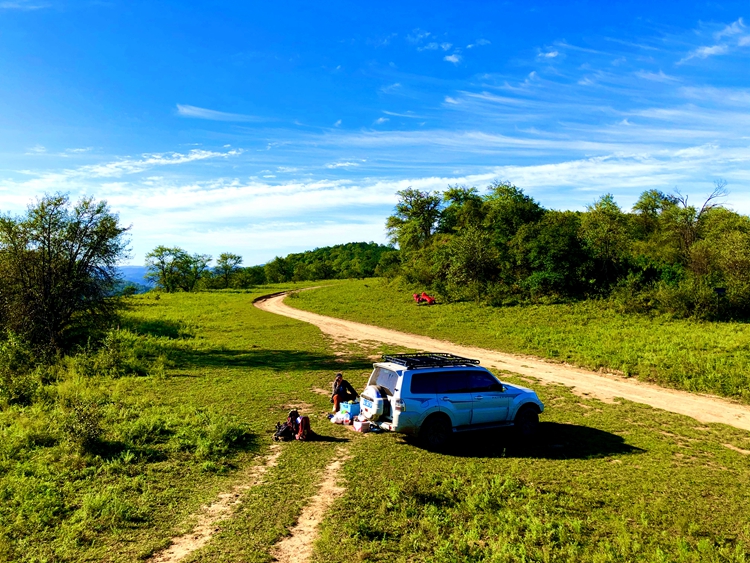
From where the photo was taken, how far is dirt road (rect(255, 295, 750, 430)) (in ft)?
49.5

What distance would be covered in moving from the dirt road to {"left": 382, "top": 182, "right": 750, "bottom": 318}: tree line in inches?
536

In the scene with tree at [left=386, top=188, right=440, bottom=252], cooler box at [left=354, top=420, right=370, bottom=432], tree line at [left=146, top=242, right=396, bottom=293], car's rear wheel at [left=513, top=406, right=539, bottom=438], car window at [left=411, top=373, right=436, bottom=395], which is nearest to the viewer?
car window at [left=411, top=373, right=436, bottom=395]

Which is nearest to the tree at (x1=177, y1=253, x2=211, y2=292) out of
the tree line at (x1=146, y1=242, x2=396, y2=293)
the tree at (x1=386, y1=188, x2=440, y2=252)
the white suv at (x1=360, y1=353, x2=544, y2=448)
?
the tree line at (x1=146, y1=242, x2=396, y2=293)

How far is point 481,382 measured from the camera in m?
12.3

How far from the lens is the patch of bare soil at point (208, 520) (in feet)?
22.8

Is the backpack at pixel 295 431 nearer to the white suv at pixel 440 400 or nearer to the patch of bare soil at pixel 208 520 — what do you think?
the white suv at pixel 440 400

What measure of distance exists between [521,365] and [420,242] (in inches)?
1897

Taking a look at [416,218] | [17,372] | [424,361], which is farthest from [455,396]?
[416,218]

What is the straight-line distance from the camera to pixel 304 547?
7.14 meters

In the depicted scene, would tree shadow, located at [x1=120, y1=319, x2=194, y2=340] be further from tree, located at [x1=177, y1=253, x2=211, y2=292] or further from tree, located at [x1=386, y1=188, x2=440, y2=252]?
tree, located at [x1=177, y1=253, x2=211, y2=292]

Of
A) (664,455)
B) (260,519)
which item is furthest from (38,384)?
(664,455)

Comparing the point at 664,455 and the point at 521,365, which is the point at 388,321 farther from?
the point at 664,455

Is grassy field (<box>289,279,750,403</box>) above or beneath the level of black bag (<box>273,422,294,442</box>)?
above

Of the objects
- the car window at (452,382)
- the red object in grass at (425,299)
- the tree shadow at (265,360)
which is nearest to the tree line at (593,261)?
the red object in grass at (425,299)
